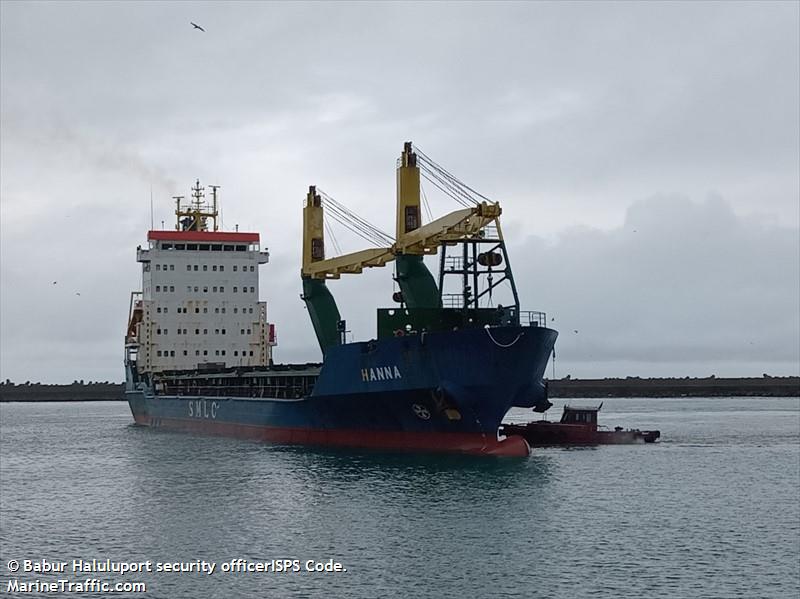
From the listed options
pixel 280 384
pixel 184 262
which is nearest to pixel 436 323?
pixel 280 384

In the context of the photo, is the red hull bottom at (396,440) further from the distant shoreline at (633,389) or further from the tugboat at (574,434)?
the distant shoreline at (633,389)

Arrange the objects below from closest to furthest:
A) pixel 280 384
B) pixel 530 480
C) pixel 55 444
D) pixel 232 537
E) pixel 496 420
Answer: pixel 232 537, pixel 530 480, pixel 496 420, pixel 280 384, pixel 55 444

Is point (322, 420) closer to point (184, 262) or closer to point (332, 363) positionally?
point (332, 363)

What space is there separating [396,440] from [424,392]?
3.08 meters

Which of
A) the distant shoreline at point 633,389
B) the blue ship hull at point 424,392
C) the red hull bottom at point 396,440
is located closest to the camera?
the blue ship hull at point 424,392

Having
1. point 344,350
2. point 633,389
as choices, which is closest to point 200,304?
point 344,350

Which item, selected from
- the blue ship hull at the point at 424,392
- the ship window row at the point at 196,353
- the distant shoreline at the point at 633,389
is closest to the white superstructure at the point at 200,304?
the ship window row at the point at 196,353

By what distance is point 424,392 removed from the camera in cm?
3178

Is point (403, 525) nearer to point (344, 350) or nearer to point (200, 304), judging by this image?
point (344, 350)

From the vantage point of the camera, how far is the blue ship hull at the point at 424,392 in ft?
101

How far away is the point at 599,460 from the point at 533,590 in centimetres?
2007

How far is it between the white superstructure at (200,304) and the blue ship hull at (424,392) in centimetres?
1786

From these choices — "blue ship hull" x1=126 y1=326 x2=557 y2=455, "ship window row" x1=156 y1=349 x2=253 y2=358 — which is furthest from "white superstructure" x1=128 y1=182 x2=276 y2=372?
"blue ship hull" x1=126 y1=326 x2=557 y2=455

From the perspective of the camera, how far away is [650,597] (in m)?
16.2
